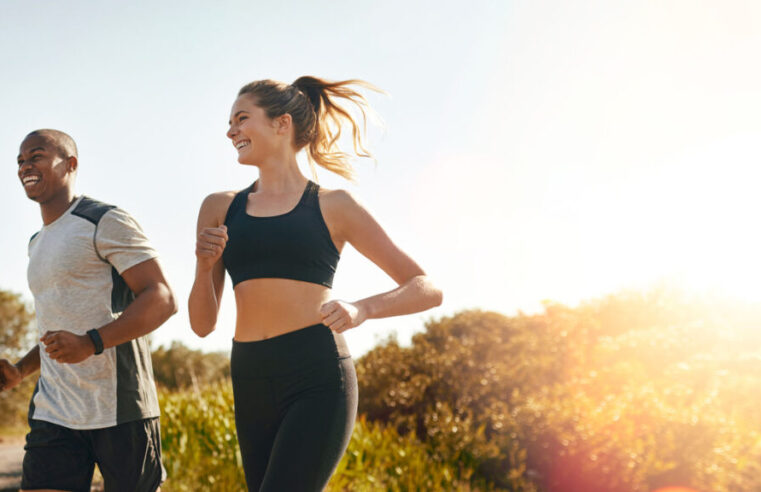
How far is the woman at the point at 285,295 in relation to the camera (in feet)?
8.50

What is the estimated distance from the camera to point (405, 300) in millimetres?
2727

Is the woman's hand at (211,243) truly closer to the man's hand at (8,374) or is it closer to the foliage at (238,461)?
the man's hand at (8,374)

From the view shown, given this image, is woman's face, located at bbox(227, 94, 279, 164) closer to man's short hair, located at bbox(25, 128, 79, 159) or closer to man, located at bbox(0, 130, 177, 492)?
man, located at bbox(0, 130, 177, 492)

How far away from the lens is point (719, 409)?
25.8 ft

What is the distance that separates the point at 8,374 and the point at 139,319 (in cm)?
96

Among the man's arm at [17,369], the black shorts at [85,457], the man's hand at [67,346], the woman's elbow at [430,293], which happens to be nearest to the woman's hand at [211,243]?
the man's hand at [67,346]

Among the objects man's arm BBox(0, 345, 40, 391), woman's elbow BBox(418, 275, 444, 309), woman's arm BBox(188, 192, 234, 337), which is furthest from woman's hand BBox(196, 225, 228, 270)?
man's arm BBox(0, 345, 40, 391)

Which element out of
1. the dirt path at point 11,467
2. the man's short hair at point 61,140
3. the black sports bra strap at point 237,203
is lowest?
the dirt path at point 11,467

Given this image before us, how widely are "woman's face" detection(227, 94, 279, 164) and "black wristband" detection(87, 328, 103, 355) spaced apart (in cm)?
98

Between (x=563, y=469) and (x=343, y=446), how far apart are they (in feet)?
19.0

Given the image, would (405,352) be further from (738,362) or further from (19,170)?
(19,170)

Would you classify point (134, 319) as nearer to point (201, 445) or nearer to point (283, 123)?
point (283, 123)

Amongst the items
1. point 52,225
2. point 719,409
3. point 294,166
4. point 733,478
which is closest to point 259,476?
point 294,166

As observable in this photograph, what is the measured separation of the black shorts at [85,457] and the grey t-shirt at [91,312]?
53 mm
